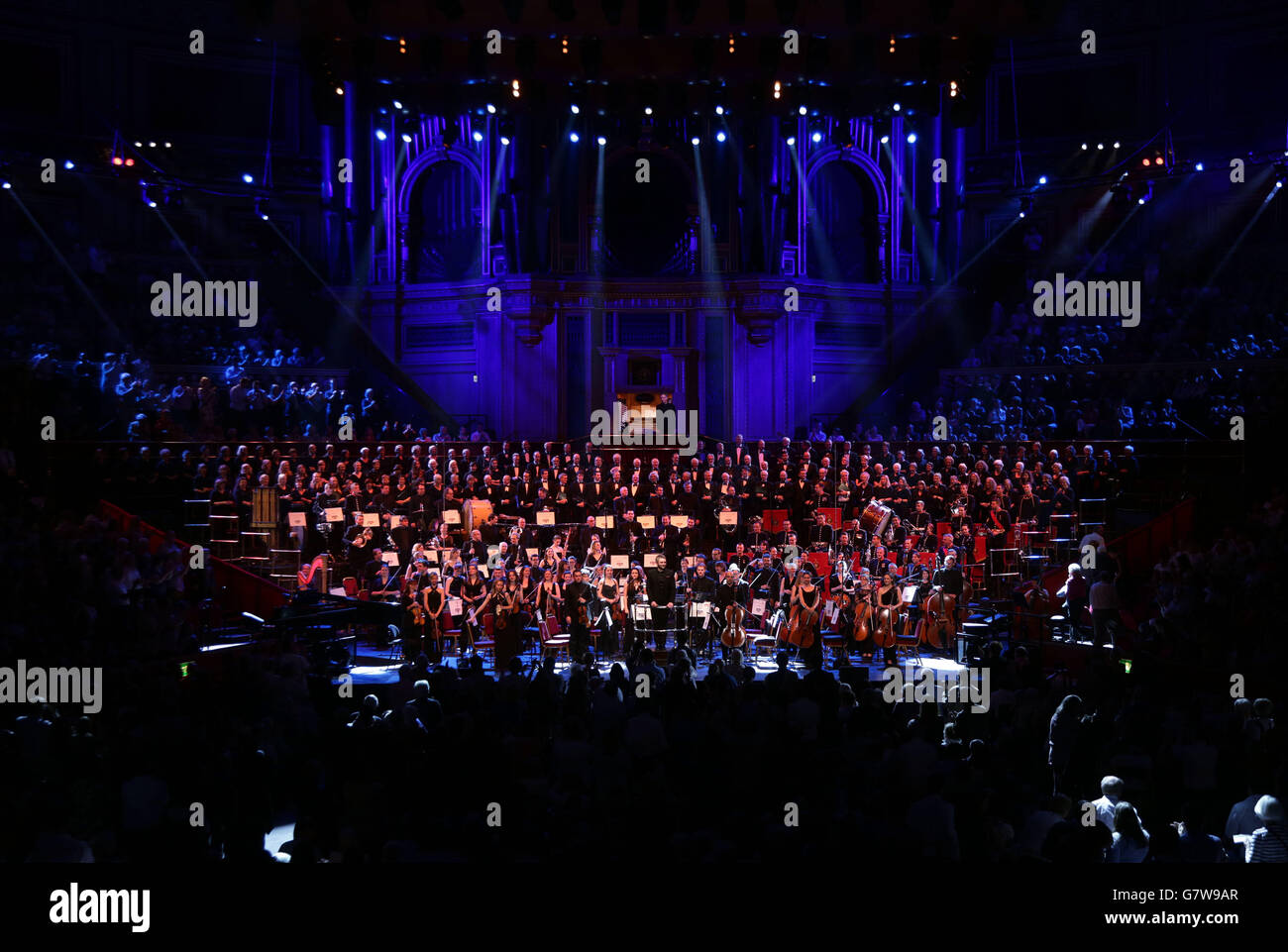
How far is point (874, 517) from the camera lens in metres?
17.6

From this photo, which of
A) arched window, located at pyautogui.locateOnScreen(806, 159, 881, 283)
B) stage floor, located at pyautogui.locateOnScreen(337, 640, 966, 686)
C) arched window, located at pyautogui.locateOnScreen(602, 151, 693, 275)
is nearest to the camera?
stage floor, located at pyautogui.locateOnScreen(337, 640, 966, 686)

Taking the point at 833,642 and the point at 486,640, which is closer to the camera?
the point at 486,640

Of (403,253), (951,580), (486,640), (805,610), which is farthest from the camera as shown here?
(403,253)

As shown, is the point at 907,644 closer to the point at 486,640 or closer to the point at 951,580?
the point at 951,580

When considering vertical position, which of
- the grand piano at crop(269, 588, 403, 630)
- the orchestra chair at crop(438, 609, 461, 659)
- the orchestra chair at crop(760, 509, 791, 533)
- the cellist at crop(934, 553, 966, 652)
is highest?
the orchestra chair at crop(760, 509, 791, 533)

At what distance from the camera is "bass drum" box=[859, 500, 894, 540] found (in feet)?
57.5

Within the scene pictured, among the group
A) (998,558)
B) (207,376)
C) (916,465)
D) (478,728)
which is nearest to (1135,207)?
(916,465)

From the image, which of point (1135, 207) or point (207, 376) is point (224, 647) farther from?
point (1135, 207)

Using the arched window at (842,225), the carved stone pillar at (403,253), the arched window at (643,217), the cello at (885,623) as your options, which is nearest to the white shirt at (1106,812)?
the cello at (885,623)

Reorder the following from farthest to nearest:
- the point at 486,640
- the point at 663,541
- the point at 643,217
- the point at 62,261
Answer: the point at 643,217
the point at 62,261
the point at 663,541
the point at 486,640

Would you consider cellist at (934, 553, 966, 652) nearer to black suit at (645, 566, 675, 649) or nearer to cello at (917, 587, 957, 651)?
cello at (917, 587, 957, 651)

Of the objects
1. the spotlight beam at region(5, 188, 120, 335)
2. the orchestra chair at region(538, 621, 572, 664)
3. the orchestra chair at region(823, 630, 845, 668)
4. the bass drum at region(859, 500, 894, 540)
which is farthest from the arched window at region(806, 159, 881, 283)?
the spotlight beam at region(5, 188, 120, 335)

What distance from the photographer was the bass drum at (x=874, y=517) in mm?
17516

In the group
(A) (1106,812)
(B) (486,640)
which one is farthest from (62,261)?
(A) (1106,812)
